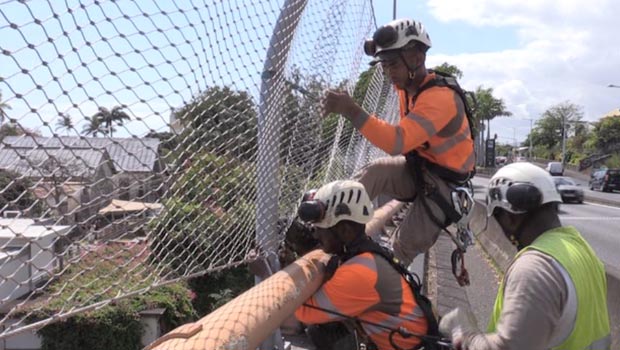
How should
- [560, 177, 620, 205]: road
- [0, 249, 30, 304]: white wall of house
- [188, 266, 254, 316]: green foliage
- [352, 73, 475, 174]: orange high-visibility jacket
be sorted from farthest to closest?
[560, 177, 620, 205]: road < [188, 266, 254, 316]: green foliage < [352, 73, 475, 174]: orange high-visibility jacket < [0, 249, 30, 304]: white wall of house

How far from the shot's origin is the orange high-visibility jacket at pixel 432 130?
10.4ft

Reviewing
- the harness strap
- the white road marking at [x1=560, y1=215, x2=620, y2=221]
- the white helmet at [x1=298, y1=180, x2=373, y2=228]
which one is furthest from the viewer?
the white road marking at [x1=560, y1=215, x2=620, y2=221]

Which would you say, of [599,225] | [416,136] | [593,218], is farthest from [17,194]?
[593,218]

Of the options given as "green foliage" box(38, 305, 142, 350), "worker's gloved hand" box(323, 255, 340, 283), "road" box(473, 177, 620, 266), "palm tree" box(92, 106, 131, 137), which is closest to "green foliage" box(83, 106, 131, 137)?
"palm tree" box(92, 106, 131, 137)

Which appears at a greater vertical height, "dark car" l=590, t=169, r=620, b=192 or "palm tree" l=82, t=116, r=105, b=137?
"palm tree" l=82, t=116, r=105, b=137

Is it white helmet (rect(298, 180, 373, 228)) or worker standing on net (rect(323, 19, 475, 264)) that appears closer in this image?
white helmet (rect(298, 180, 373, 228))

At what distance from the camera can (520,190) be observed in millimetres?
2490

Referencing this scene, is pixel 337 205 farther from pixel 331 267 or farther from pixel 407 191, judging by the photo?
pixel 407 191

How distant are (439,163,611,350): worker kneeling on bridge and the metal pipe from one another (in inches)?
26.8

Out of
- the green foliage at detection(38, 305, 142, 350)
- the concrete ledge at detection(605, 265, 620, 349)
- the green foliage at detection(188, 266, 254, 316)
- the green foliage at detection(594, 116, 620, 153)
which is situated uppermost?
the green foliage at detection(594, 116, 620, 153)

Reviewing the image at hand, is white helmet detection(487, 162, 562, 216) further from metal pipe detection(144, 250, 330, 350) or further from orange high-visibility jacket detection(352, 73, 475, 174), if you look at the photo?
metal pipe detection(144, 250, 330, 350)

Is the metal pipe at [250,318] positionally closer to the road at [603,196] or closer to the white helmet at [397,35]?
the white helmet at [397,35]

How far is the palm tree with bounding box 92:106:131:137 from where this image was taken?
1.94m

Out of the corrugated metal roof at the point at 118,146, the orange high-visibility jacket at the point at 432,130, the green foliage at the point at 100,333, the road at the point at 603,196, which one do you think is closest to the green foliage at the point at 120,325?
the green foliage at the point at 100,333
